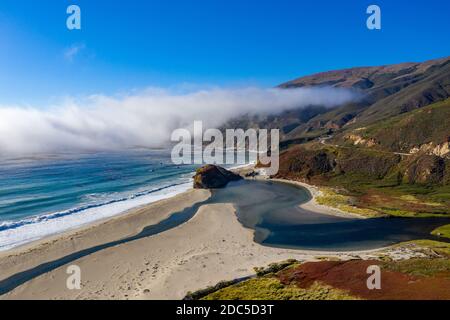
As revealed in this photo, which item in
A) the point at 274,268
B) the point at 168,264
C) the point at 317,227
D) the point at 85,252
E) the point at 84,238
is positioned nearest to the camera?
the point at 274,268

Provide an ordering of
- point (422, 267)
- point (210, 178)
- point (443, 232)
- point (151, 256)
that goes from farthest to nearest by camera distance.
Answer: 1. point (210, 178)
2. point (443, 232)
3. point (151, 256)
4. point (422, 267)

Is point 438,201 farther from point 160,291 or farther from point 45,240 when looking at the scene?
point 45,240

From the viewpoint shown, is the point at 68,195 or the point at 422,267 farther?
the point at 68,195


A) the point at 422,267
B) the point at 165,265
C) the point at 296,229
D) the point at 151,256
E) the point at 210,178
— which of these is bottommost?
the point at 165,265

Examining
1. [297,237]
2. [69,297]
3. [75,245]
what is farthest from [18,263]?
[297,237]

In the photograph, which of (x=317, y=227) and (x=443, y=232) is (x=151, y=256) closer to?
(x=317, y=227)

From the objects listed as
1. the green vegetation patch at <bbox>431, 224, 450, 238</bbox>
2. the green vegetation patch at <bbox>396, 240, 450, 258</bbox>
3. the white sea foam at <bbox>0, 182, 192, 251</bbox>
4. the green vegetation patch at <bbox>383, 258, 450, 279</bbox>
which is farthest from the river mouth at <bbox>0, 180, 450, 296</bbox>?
the white sea foam at <bbox>0, 182, 192, 251</bbox>

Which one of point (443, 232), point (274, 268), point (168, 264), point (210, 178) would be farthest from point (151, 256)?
point (210, 178)
